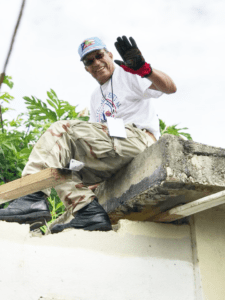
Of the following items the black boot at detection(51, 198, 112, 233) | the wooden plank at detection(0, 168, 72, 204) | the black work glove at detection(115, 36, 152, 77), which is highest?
the black work glove at detection(115, 36, 152, 77)

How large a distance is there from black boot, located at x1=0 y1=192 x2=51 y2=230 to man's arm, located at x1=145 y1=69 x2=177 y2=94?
131cm

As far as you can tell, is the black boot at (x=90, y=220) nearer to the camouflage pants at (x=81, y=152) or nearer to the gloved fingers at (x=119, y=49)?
the camouflage pants at (x=81, y=152)

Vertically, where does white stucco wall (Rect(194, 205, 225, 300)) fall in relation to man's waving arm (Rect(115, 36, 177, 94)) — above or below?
below

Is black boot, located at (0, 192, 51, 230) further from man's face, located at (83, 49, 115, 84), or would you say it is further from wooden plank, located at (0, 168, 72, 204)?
man's face, located at (83, 49, 115, 84)

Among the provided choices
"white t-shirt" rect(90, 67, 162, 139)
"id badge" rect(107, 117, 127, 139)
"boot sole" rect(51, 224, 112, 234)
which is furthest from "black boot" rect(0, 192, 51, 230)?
"white t-shirt" rect(90, 67, 162, 139)

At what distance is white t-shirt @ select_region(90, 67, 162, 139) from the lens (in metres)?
3.78

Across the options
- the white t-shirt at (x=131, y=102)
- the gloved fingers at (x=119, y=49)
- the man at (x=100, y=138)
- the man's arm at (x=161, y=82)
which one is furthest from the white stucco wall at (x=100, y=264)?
the gloved fingers at (x=119, y=49)

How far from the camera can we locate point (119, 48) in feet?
11.3

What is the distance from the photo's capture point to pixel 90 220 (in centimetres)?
327

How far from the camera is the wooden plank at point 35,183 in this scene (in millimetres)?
3016

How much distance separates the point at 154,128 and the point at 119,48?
0.81 metres

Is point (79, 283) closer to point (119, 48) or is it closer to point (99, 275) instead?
point (99, 275)

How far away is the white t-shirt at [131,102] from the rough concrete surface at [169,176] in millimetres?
517

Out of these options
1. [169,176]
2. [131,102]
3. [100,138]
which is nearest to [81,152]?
[100,138]
